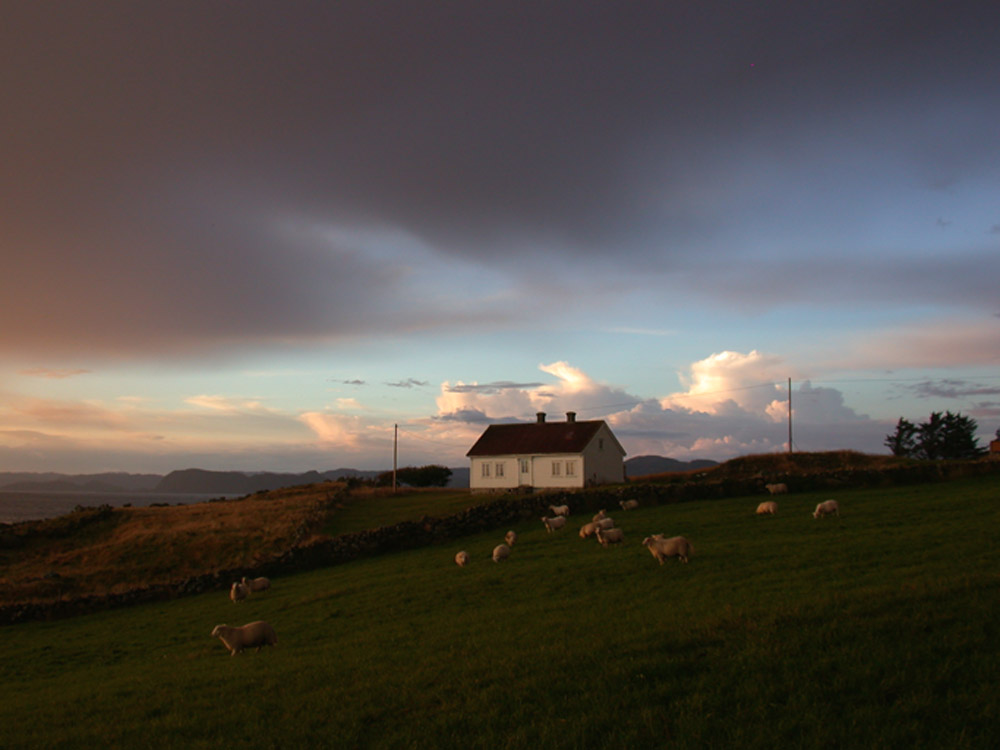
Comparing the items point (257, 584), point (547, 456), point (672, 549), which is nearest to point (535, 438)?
point (547, 456)

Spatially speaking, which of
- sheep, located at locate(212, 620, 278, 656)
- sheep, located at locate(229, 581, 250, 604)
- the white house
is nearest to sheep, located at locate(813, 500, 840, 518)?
sheep, located at locate(212, 620, 278, 656)

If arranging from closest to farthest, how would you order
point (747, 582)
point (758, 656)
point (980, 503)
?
point (758, 656) < point (747, 582) < point (980, 503)

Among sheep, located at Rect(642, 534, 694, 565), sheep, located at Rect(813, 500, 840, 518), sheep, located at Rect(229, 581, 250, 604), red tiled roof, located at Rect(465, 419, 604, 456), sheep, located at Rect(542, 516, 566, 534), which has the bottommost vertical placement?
sheep, located at Rect(229, 581, 250, 604)

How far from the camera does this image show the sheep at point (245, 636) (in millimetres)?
16453

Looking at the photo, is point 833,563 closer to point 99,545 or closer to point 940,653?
point 940,653

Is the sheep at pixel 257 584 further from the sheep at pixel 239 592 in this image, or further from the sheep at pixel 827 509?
the sheep at pixel 827 509

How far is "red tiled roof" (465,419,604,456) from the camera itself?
60.3 meters

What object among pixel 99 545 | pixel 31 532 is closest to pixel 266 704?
pixel 99 545

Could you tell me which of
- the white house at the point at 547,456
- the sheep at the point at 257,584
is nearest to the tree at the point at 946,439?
the white house at the point at 547,456

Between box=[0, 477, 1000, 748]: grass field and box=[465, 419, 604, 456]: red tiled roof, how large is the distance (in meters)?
37.5

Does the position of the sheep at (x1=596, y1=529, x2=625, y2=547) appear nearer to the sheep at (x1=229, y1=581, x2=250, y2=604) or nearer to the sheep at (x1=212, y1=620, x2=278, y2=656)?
the sheep at (x1=212, y1=620, x2=278, y2=656)

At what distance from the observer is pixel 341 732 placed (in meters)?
9.05

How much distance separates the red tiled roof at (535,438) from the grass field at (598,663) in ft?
123

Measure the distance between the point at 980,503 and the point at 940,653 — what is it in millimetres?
23239
